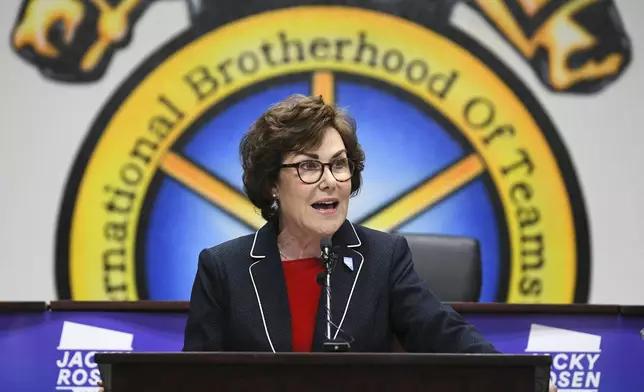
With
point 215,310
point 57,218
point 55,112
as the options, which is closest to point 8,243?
point 57,218

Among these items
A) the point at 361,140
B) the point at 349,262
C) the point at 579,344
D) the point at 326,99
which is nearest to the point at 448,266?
the point at 579,344

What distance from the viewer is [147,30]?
421 centimetres

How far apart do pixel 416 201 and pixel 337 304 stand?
6.89 ft

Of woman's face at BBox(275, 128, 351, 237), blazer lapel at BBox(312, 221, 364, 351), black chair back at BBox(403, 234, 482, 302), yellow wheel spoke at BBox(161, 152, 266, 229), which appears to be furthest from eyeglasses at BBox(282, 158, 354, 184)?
yellow wheel spoke at BBox(161, 152, 266, 229)

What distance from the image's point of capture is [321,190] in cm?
209

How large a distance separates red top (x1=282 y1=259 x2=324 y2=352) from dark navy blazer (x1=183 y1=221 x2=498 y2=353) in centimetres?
3

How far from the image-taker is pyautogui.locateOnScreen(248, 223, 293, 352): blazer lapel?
2.03 m

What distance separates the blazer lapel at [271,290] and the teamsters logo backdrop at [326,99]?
6.47 feet

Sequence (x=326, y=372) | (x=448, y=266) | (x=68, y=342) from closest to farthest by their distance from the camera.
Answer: (x=326, y=372)
(x=68, y=342)
(x=448, y=266)

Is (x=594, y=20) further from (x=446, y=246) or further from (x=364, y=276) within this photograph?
(x=364, y=276)

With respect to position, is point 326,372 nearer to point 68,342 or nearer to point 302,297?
point 302,297

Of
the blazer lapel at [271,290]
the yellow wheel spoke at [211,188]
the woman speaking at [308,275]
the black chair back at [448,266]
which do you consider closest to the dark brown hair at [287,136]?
the woman speaking at [308,275]

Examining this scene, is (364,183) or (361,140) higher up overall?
(361,140)

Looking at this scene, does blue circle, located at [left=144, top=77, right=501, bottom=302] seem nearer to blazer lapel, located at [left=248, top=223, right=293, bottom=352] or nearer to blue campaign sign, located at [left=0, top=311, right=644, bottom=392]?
blue campaign sign, located at [left=0, top=311, right=644, bottom=392]
